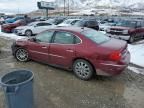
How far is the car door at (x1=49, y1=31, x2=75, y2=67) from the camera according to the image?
6.08 metres

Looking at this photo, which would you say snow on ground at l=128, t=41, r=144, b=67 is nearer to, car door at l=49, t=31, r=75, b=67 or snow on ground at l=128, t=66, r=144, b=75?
snow on ground at l=128, t=66, r=144, b=75

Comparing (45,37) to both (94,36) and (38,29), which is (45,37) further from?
(38,29)

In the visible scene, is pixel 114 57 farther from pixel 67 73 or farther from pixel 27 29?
pixel 27 29

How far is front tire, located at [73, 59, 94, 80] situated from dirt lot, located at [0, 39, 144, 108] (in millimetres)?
171

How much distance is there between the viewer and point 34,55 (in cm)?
721

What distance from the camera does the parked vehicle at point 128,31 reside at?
13070 millimetres

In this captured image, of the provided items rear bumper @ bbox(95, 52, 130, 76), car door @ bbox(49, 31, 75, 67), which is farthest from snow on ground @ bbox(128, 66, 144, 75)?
car door @ bbox(49, 31, 75, 67)

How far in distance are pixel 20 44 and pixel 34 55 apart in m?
0.79

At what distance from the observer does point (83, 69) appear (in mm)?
5902

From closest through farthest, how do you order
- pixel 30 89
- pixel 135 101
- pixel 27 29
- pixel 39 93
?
pixel 30 89
pixel 135 101
pixel 39 93
pixel 27 29

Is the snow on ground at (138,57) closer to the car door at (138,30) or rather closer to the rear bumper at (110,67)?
the rear bumper at (110,67)

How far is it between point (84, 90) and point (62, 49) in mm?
1616

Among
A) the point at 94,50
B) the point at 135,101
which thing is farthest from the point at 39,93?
the point at 135,101

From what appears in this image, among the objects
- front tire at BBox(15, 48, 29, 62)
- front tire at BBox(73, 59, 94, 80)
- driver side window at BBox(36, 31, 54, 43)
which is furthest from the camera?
front tire at BBox(15, 48, 29, 62)
